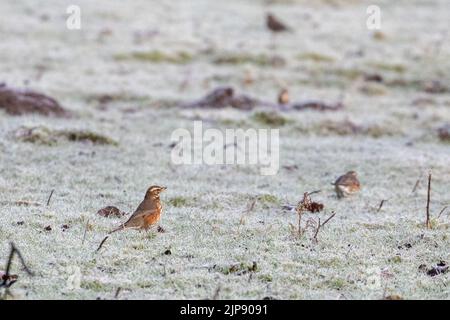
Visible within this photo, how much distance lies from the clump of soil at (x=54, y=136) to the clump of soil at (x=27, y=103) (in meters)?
2.39

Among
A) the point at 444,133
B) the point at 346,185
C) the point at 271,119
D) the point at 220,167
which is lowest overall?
the point at 346,185

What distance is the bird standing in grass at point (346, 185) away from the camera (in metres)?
13.8

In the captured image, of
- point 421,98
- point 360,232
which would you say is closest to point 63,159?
point 360,232

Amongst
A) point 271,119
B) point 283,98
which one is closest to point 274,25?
point 283,98

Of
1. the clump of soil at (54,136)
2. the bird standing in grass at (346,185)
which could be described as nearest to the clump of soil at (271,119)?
the clump of soil at (54,136)

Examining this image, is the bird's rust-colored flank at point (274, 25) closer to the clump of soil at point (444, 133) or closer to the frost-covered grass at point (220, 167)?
the frost-covered grass at point (220, 167)

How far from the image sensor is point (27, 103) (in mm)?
19656

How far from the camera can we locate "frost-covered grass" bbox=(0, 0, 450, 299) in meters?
9.61

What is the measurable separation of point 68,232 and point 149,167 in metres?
4.91

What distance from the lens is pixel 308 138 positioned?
63.2 feet

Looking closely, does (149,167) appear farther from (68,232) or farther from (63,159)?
(68,232)

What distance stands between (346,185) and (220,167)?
2975 millimetres

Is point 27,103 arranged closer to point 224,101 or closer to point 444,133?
point 224,101

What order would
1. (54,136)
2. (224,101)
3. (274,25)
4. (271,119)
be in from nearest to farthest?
(54,136)
(271,119)
(224,101)
(274,25)
